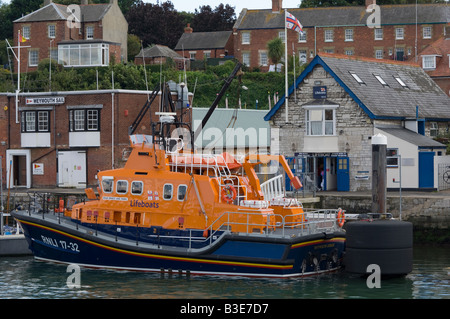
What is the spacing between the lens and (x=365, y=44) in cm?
6494

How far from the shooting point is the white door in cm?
3950

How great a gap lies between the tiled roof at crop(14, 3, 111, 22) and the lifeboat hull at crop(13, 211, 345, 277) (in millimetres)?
41880

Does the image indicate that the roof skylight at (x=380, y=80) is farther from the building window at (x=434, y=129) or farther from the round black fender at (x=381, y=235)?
the round black fender at (x=381, y=235)

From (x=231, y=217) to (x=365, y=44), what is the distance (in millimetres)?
44489

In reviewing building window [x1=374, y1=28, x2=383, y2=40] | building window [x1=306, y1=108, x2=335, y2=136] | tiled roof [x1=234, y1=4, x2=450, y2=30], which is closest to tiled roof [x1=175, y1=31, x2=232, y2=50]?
tiled roof [x1=234, y1=4, x2=450, y2=30]

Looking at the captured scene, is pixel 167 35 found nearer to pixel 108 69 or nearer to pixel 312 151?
pixel 108 69

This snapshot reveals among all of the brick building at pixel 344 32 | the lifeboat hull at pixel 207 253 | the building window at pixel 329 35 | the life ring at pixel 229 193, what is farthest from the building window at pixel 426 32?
the life ring at pixel 229 193

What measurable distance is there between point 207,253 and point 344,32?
4509 cm

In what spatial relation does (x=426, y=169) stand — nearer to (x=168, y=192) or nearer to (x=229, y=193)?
(x=229, y=193)

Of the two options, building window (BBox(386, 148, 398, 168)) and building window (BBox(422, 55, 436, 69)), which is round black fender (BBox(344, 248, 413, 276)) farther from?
building window (BBox(422, 55, 436, 69))

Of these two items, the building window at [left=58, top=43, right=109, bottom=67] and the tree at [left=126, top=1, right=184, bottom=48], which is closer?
the building window at [left=58, top=43, right=109, bottom=67]

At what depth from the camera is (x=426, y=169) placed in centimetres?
3344

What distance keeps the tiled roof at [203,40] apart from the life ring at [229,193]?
4776cm
